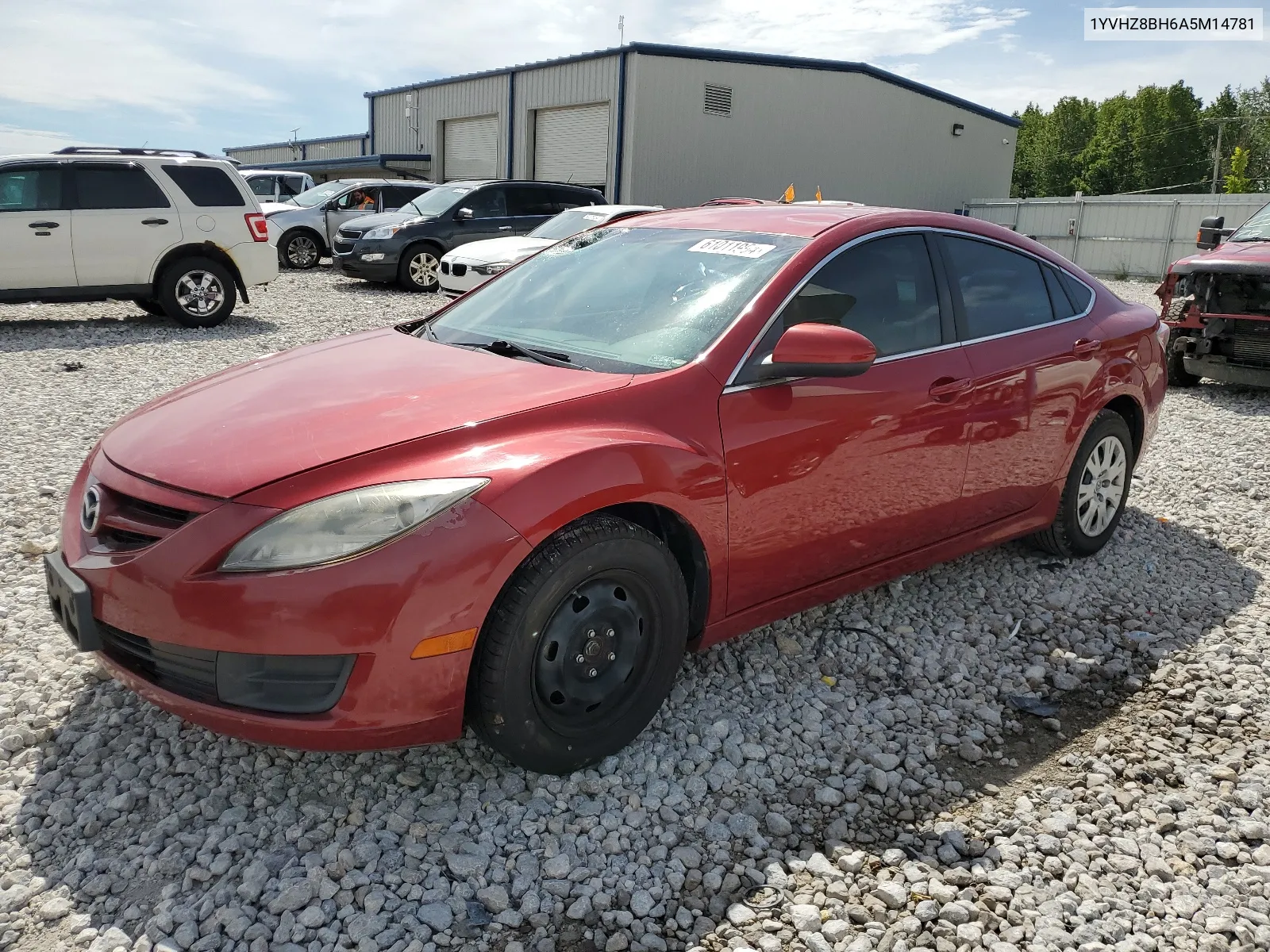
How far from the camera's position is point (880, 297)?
12.0 feet

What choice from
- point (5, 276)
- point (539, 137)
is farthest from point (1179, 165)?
point (5, 276)

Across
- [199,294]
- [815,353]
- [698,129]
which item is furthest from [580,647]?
[698,129]

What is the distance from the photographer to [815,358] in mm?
3098

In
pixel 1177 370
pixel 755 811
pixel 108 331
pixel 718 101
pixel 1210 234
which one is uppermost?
pixel 718 101

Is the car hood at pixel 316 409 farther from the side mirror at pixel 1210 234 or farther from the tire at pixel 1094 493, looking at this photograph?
the side mirror at pixel 1210 234

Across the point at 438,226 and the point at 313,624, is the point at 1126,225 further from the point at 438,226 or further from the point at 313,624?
the point at 313,624

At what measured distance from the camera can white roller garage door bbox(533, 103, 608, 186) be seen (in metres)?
25.6

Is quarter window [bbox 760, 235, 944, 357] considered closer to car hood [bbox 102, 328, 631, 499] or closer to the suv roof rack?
car hood [bbox 102, 328, 631, 499]

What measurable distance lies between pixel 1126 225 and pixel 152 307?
2543cm

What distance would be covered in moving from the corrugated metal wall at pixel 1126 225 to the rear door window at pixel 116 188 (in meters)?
20.4

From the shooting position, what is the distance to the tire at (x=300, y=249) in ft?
60.2

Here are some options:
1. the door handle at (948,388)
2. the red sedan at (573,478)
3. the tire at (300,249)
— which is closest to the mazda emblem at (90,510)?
the red sedan at (573,478)

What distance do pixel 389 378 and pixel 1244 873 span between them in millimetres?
2840

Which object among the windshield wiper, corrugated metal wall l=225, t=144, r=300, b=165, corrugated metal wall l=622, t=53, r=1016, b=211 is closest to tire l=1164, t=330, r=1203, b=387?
the windshield wiper
